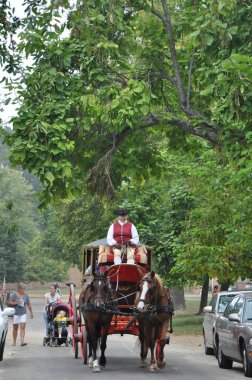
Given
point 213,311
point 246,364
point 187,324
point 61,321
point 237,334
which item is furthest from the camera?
point 187,324

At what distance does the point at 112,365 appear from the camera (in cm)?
2112

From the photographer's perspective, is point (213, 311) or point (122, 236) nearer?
point (122, 236)

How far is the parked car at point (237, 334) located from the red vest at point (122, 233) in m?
2.62

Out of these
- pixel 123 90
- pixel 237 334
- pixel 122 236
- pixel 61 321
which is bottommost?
pixel 237 334

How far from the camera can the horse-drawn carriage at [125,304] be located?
1903cm

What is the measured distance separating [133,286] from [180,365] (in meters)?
2.41

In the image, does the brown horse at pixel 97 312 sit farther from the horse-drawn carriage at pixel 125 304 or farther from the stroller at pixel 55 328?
the stroller at pixel 55 328

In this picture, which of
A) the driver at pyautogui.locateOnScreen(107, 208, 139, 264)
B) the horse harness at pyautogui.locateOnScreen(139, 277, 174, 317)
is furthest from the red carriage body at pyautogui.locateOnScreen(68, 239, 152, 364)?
the horse harness at pyautogui.locateOnScreen(139, 277, 174, 317)

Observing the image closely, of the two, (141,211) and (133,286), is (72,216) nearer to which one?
(141,211)

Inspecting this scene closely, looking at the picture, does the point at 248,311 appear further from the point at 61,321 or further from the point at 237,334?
the point at 61,321

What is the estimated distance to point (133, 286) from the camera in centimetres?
2019

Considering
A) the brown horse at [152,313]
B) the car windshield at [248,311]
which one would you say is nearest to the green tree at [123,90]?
the brown horse at [152,313]

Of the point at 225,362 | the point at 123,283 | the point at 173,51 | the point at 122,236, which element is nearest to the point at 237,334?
the point at 225,362

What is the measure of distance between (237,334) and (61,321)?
A: 9712 mm
